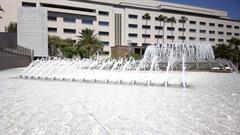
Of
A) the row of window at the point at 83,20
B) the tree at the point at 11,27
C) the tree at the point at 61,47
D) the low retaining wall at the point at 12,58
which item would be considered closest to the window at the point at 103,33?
the row of window at the point at 83,20

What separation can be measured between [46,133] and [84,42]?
5391 cm

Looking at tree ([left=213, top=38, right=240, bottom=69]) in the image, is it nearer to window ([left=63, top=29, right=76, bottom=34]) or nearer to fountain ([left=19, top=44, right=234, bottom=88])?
fountain ([left=19, top=44, right=234, bottom=88])

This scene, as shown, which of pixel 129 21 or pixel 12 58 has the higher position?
pixel 129 21

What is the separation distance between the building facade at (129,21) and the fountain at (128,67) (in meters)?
16.7

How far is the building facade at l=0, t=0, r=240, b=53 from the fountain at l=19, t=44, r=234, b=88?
16.7 metres

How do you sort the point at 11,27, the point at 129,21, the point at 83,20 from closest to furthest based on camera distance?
the point at 11,27, the point at 83,20, the point at 129,21

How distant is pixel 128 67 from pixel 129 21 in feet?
151

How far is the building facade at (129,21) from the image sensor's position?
64.1 m

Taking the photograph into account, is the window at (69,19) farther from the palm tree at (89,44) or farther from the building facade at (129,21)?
the palm tree at (89,44)

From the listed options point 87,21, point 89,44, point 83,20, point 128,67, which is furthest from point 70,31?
point 128,67

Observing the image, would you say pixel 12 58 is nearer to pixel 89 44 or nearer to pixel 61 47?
pixel 89 44

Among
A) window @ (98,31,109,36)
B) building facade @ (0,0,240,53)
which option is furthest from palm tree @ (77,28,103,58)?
window @ (98,31,109,36)

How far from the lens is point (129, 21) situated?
75.8 metres

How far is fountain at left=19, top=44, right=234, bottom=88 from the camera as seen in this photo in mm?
17695
